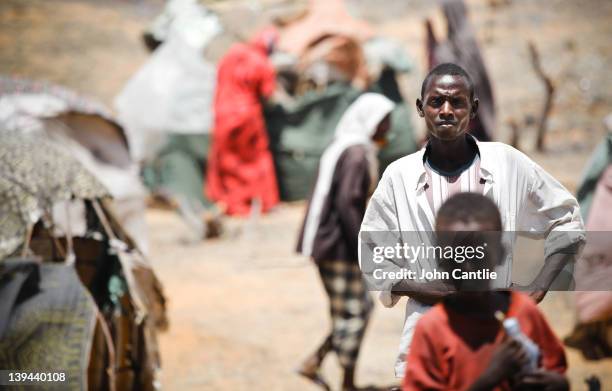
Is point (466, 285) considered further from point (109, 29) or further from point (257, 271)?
point (109, 29)

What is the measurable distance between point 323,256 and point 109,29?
1492cm

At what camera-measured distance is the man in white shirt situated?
87.9 inches

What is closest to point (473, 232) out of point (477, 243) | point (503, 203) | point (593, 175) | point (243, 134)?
point (477, 243)

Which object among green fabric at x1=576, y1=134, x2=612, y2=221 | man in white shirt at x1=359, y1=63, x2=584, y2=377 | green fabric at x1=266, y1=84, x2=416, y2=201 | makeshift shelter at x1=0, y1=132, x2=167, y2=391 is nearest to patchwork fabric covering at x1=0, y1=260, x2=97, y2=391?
makeshift shelter at x1=0, y1=132, x2=167, y2=391

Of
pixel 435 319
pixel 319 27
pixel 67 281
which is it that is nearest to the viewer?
pixel 435 319

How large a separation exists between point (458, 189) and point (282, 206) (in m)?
8.13

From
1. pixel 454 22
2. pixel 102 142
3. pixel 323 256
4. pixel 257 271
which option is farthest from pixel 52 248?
pixel 454 22

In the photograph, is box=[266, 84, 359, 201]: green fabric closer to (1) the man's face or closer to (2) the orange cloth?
(1) the man's face

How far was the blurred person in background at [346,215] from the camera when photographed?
4.25 meters

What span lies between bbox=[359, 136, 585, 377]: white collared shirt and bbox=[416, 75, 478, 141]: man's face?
105mm

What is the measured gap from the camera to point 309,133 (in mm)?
10219

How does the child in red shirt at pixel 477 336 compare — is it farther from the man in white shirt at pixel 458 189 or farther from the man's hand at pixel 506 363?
the man in white shirt at pixel 458 189

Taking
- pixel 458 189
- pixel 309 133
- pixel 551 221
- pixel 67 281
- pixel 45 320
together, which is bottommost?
pixel 309 133

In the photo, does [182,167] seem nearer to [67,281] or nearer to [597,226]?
[597,226]
